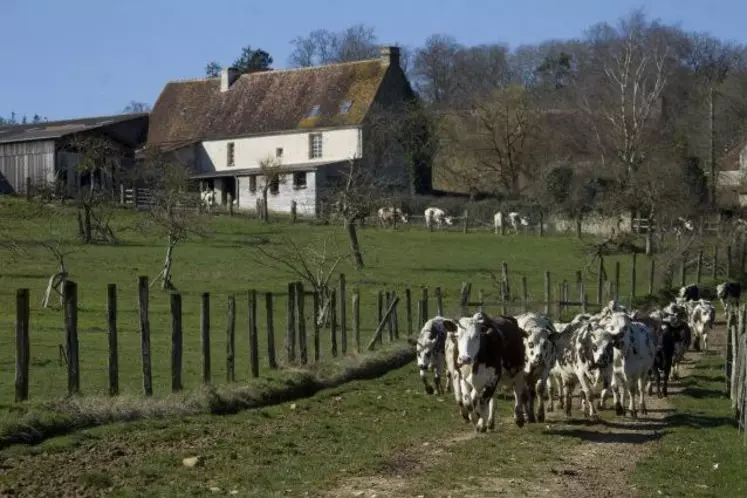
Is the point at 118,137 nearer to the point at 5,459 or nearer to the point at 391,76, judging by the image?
the point at 391,76

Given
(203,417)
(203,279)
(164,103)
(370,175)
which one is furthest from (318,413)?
(164,103)

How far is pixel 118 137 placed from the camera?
3499 inches

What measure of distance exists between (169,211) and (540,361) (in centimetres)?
3433

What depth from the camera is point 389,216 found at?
246ft

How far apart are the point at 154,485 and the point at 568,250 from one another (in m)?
51.5

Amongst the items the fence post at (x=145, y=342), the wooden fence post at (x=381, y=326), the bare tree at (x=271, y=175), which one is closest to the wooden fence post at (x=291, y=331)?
the wooden fence post at (x=381, y=326)

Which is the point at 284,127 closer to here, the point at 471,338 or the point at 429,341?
the point at 429,341

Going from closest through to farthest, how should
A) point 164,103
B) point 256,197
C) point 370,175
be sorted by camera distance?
point 370,175 < point 256,197 < point 164,103

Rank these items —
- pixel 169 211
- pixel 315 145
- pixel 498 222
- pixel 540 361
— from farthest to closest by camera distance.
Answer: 1. pixel 315 145
2. pixel 498 222
3. pixel 169 211
4. pixel 540 361

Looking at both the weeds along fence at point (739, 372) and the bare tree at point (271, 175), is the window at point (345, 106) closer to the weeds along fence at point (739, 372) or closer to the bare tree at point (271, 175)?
the bare tree at point (271, 175)

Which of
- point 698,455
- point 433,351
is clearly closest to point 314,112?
point 433,351

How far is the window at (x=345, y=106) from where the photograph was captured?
88250 millimetres

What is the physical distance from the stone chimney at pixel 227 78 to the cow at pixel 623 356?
74.0m

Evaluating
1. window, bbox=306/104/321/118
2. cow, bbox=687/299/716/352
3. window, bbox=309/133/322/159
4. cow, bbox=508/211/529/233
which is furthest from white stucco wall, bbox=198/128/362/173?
cow, bbox=687/299/716/352
